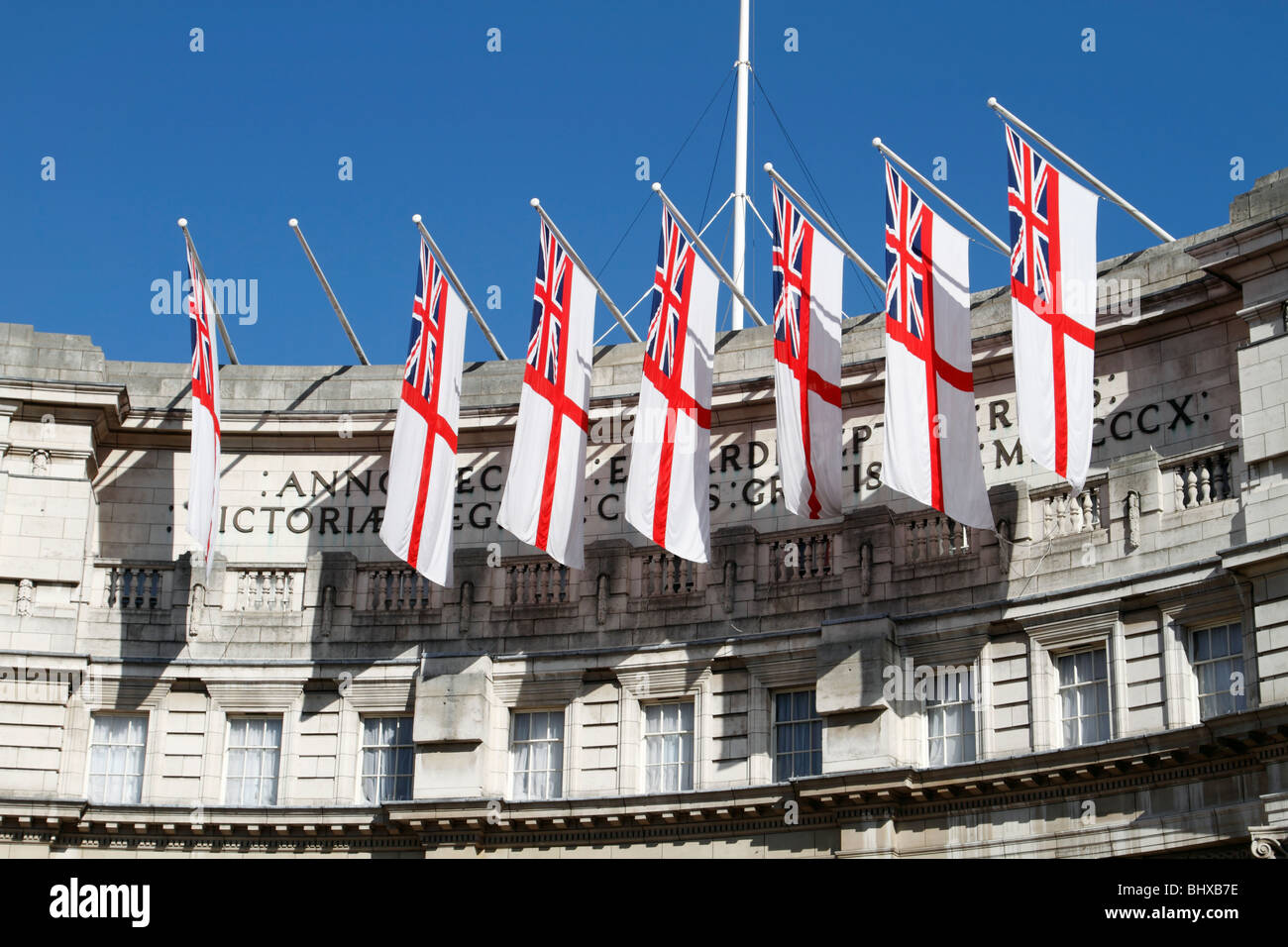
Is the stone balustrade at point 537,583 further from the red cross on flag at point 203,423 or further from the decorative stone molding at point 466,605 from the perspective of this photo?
the red cross on flag at point 203,423

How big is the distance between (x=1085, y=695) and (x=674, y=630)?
8632 millimetres

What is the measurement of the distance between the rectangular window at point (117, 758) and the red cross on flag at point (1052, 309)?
19603mm

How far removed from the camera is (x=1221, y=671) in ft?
123

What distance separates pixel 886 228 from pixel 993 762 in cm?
1049

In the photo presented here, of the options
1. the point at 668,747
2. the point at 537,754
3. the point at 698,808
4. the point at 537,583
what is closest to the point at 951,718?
the point at 698,808

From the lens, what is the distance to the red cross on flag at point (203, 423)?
43375mm

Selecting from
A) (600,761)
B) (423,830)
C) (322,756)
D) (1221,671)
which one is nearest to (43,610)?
(322,756)

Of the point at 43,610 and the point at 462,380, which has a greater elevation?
the point at 462,380

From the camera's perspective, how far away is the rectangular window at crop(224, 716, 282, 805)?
4412 cm

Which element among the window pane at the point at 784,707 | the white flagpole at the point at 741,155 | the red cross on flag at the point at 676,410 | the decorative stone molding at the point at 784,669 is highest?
the white flagpole at the point at 741,155

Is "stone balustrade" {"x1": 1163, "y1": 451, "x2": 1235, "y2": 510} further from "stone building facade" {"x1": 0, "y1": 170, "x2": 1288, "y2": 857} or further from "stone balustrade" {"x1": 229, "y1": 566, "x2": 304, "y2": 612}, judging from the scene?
"stone balustrade" {"x1": 229, "y1": 566, "x2": 304, "y2": 612}

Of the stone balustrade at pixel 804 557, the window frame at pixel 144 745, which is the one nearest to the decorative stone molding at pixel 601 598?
the stone balustrade at pixel 804 557

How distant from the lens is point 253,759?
146 ft
